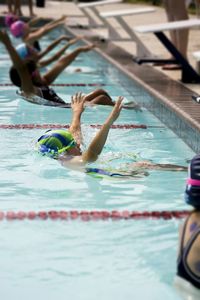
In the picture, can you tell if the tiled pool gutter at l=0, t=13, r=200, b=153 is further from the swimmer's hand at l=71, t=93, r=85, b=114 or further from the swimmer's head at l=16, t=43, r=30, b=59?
the swimmer's head at l=16, t=43, r=30, b=59

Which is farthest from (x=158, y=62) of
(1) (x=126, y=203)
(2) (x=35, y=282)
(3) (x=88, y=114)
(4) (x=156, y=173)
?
(2) (x=35, y=282)

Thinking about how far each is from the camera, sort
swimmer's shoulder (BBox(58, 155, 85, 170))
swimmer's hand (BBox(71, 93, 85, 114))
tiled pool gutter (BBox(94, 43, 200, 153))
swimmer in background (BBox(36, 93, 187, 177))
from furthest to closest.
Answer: tiled pool gutter (BBox(94, 43, 200, 153)) → swimmer's hand (BBox(71, 93, 85, 114)) → swimmer's shoulder (BBox(58, 155, 85, 170)) → swimmer in background (BBox(36, 93, 187, 177))

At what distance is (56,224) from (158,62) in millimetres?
5682

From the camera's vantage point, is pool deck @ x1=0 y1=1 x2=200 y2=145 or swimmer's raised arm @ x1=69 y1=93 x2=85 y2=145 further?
pool deck @ x1=0 y1=1 x2=200 y2=145

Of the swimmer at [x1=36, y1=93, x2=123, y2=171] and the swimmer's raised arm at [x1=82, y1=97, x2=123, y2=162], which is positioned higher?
the swimmer's raised arm at [x1=82, y1=97, x2=123, y2=162]

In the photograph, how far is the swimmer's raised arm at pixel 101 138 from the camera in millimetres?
5508

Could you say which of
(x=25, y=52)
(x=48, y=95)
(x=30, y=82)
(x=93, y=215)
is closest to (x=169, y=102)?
(x=48, y=95)

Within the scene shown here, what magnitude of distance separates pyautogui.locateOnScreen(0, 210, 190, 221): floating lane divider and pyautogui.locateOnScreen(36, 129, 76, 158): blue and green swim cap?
109 centimetres

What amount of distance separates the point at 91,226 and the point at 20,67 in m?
3.87

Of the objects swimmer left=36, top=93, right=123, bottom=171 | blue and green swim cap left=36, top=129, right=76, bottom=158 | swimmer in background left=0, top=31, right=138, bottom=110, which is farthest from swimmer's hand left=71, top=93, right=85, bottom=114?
swimmer in background left=0, top=31, right=138, bottom=110

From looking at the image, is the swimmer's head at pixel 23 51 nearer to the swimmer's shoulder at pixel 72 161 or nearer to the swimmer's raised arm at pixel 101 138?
the swimmer's shoulder at pixel 72 161

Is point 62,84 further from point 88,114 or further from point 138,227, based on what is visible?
point 138,227

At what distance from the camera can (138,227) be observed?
4688mm

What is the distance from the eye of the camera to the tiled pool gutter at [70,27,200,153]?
6680mm
